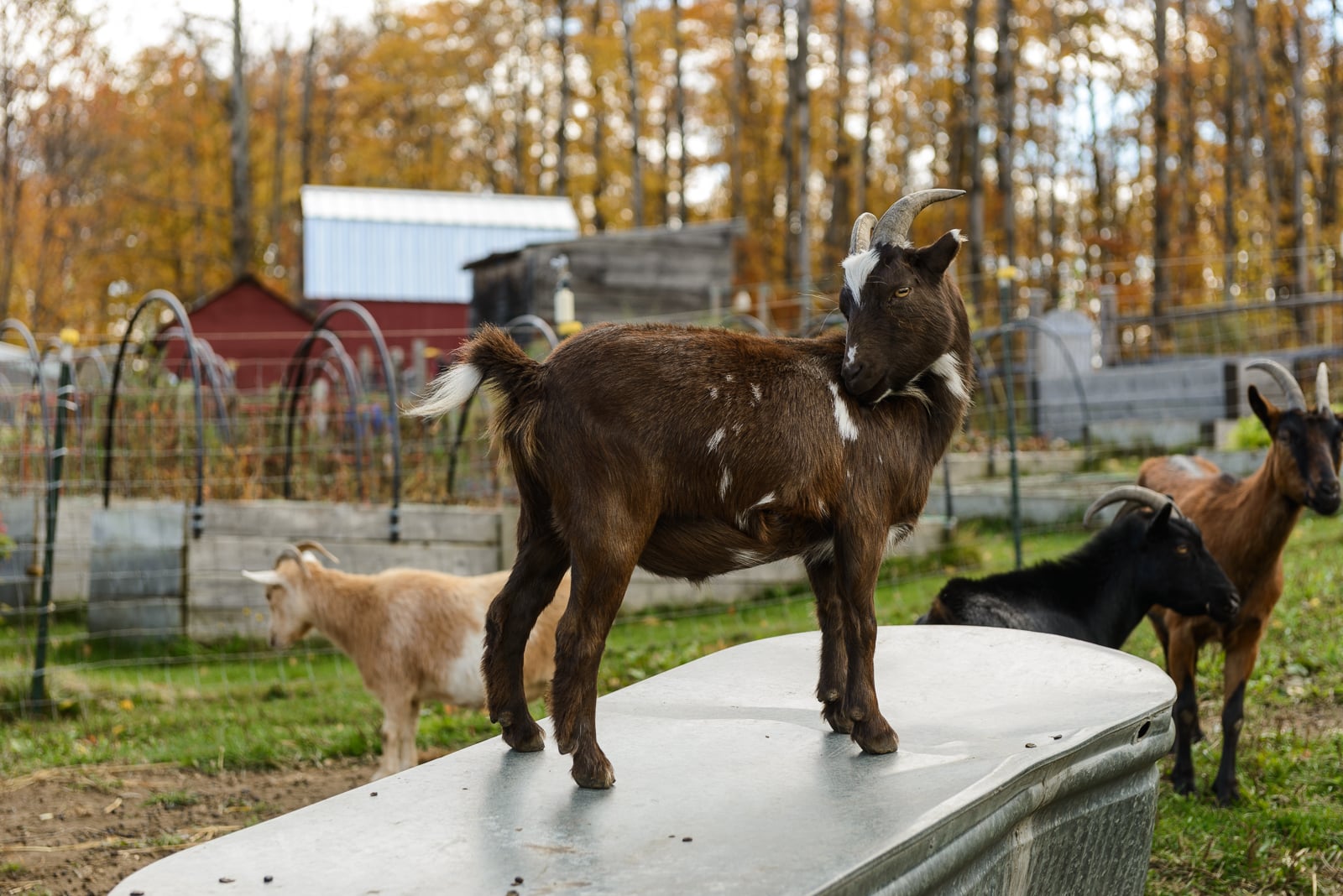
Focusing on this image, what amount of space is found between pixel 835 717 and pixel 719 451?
3.30 ft

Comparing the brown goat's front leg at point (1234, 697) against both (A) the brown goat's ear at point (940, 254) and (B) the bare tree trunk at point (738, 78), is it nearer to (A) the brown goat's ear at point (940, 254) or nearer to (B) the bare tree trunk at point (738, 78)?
(A) the brown goat's ear at point (940, 254)

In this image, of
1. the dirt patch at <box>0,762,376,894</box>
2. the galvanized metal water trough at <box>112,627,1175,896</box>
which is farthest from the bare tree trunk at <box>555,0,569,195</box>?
the galvanized metal water trough at <box>112,627,1175,896</box>

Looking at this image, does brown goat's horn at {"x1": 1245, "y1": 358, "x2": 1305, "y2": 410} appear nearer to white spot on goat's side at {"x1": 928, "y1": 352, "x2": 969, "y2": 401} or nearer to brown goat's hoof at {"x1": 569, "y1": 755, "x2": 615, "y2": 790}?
white spot on goat's side at {"x1": 928, "y1": 352, "x2": 969, "y2": 401}

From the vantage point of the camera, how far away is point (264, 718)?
23.7ft

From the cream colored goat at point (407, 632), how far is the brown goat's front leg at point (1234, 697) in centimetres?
319

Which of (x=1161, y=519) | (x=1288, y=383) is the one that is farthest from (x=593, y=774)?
(x=1288, y=383)

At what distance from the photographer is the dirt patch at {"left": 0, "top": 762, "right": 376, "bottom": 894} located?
4.89 metres

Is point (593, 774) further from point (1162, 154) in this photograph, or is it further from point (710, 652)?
point (1162, 154)

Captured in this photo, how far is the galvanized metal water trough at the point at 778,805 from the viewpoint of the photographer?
2445mm

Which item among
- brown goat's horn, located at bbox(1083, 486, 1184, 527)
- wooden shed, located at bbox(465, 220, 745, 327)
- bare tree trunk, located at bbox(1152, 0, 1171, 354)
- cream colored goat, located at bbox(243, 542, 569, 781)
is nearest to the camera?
brown goat's horn, located at bbox(1083, 486, 1184, 527)

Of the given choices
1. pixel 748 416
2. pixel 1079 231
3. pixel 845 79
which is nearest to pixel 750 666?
pixel 748 416

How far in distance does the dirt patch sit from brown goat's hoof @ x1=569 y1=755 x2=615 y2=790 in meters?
2.78

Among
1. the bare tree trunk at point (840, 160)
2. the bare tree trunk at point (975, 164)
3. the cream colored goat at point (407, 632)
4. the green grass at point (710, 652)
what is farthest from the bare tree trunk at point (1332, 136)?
the cream colored goat at point (407, 632)

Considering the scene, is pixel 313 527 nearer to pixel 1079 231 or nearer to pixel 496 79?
pixel 496 79
